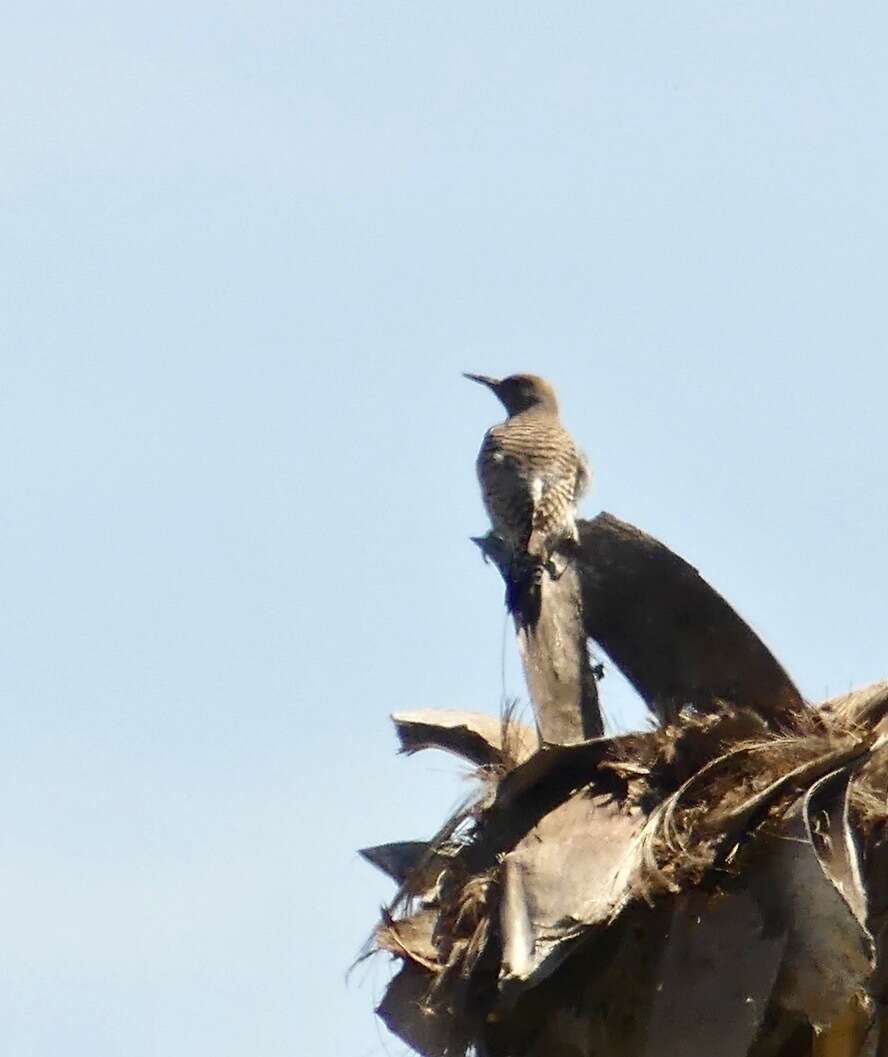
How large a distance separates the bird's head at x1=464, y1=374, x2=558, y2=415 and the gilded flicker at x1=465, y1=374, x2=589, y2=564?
2.02 feet

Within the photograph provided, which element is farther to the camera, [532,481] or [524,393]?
[524,393]

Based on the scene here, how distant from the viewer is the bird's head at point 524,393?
14.5 meters

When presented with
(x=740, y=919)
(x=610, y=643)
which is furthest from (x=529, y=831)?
(x=610, y=643)

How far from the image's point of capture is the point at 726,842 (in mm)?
7125

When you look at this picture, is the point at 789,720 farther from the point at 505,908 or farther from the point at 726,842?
the point at 505,908

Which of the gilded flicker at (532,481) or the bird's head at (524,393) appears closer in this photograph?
the gilded flicker at (532,481)

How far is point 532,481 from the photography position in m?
11.2

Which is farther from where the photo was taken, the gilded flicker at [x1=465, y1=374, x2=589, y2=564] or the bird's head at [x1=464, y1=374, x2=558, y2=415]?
the bird's head at [x1=464, y1=374, x2=558, y2=415]

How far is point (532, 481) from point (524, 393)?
11.3ft

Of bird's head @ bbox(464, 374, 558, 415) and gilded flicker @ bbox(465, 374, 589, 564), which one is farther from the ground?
bird's head @ bbox(464, 374, 558, 415)

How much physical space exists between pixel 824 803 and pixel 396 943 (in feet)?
4.79

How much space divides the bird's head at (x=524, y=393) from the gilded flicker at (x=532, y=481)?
62 centimetres

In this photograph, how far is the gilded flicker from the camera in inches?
396

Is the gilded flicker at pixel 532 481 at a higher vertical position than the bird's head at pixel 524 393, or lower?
lower
